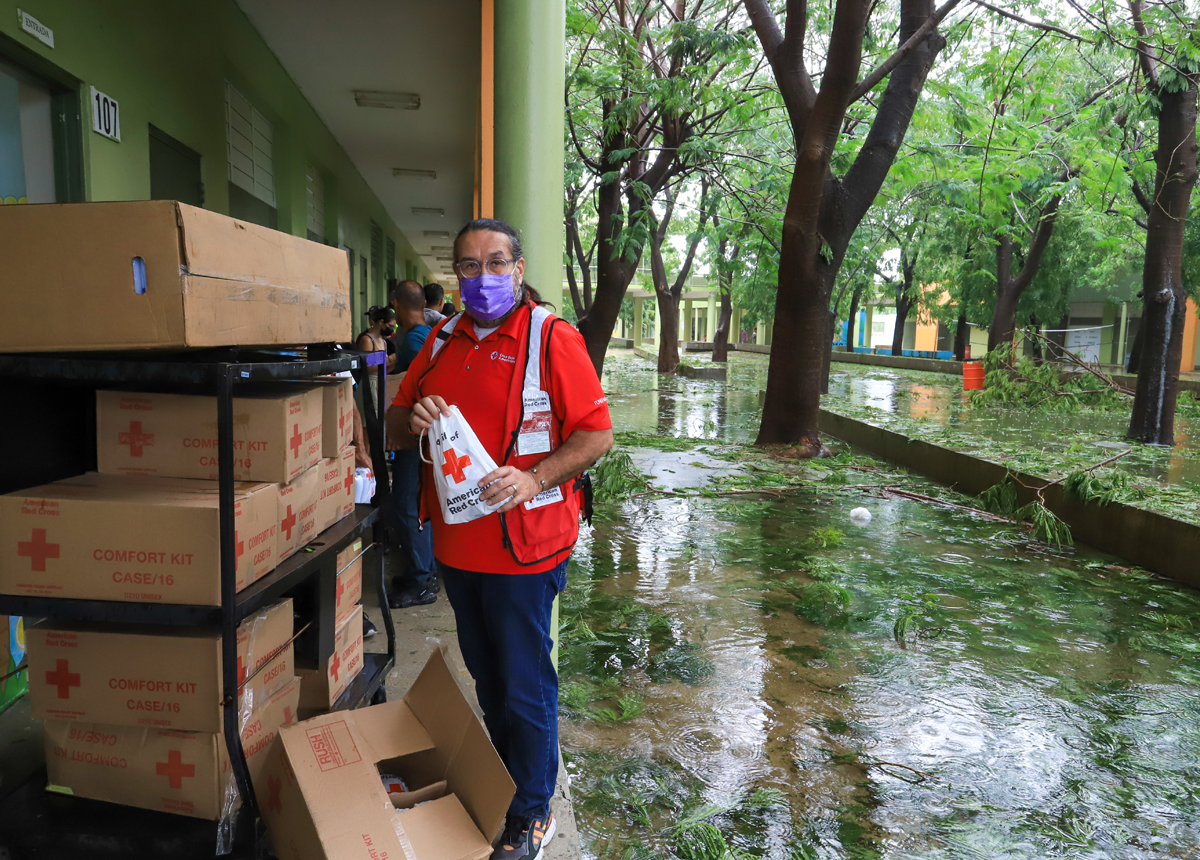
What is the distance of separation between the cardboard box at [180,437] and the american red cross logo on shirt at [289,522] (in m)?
0.12

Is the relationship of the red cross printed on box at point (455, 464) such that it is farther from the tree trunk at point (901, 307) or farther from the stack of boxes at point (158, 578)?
the tree trunk at point (901, 307)

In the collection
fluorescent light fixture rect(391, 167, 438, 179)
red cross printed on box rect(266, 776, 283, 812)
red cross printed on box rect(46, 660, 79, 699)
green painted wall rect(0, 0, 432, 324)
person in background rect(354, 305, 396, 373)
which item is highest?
fluorescent light fixture rect(391, 167, 438, 179)

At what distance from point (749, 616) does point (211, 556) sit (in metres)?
3.56

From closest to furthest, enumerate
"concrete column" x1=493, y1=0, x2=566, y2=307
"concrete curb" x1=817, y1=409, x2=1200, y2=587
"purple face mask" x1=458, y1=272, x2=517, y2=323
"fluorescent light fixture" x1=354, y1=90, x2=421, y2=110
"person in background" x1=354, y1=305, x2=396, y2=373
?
"purple face mask" x1=458, y1=272, x2=517, y2=323, "concrete column" x1=493, y1=0, x2=566, y2=307, "person in background" x1=354, y1=305, x2=396, y2=373, "concrete curb" x1=817, y1=409, x2=1200, y2=587, "fluorescent light fixture" x1=354, y1=90, x2=421, y2=110

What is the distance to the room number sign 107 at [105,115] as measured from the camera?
4598mm

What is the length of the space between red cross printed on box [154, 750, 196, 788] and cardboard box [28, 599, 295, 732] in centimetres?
9

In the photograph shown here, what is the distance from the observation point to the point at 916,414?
1427 cm

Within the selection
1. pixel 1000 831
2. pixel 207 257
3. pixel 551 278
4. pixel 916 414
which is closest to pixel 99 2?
pixel 551 278

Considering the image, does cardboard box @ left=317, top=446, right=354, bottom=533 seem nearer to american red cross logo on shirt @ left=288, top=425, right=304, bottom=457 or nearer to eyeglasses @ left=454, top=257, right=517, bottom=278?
american red cross logo on shirt @ left=288, top=425, right=304, bottom=457

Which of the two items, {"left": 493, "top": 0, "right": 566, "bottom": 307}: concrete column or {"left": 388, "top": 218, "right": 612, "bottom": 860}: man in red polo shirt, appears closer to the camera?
{"left": 388, "top": 218, "right": 612, "bottom": 860}: man in red polo shirt

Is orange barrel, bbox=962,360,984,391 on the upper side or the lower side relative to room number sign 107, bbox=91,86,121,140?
lower

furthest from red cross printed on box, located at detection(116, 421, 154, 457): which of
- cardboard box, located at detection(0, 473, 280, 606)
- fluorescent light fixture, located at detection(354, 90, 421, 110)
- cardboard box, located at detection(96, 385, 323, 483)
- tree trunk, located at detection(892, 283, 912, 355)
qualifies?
tree trunk, located at detection(892, 283, 912, 355)

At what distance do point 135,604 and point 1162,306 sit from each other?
12.4 m

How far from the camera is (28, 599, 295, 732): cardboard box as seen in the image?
2.20m
